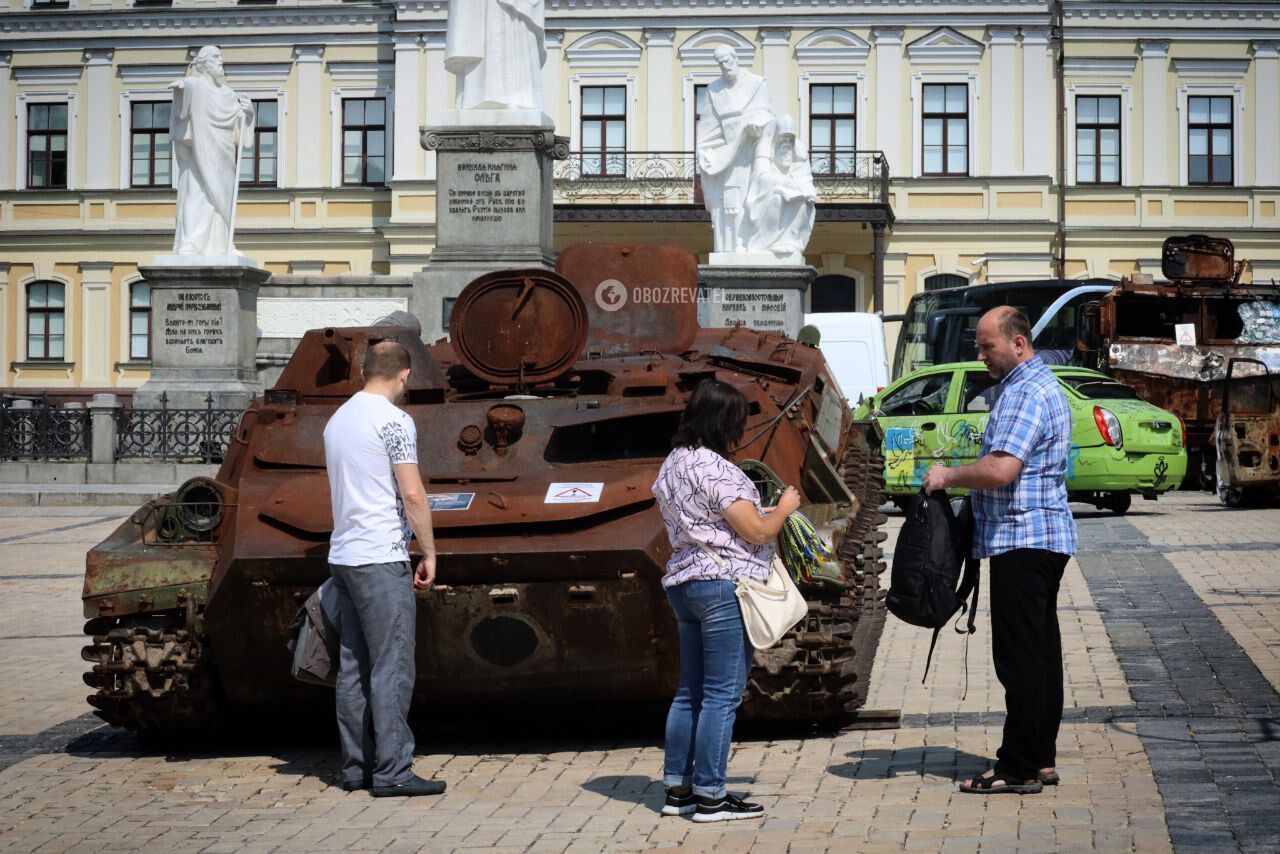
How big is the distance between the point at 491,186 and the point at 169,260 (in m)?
5.23

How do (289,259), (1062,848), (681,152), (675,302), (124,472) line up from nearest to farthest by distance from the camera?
(1062,848) → (675,302) → (124,472) → (681,152) → (289,259)

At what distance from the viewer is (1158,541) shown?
1670 cm

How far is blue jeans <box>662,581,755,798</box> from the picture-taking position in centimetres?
674

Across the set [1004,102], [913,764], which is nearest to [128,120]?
[1004,102]

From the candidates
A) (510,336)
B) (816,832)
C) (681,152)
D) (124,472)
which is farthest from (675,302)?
(681,152)

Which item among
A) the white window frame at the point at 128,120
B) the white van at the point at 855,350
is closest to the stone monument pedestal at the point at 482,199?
the white van at the point at 855,350

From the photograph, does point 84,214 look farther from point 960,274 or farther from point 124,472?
point 124,472

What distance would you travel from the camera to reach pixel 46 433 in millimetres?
24516

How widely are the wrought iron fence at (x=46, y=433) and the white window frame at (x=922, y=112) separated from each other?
88.8 ft

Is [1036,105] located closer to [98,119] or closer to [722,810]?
[98,119]

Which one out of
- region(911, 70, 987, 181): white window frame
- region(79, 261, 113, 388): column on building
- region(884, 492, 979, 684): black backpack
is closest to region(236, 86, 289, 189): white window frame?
region(79, 261, 113, 388): column on building

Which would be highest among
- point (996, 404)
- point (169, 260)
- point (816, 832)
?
point (169, 260)

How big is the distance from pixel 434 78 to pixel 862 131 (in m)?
10.1

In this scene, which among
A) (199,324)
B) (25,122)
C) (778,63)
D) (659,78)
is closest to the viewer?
(199,324)
